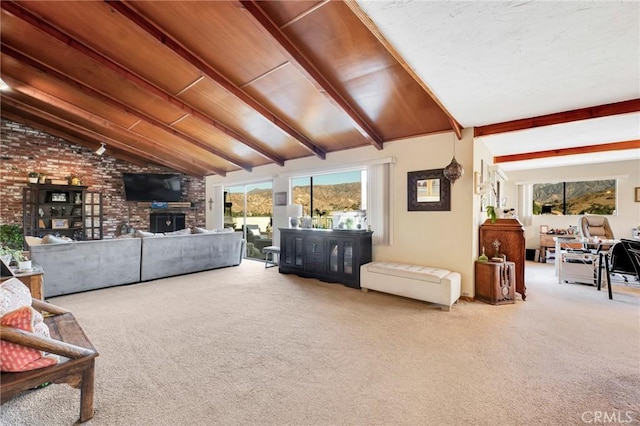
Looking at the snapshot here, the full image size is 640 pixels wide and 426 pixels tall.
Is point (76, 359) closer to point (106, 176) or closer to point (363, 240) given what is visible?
point (363, 240)

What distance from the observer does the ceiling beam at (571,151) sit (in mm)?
4590

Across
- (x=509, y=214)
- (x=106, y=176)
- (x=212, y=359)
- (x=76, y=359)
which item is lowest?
(x=212, y=359)

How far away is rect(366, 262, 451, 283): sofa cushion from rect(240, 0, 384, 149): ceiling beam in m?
2.03

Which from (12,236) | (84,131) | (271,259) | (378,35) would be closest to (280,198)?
(271,259)

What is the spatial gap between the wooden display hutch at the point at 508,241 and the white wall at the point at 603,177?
171 inches

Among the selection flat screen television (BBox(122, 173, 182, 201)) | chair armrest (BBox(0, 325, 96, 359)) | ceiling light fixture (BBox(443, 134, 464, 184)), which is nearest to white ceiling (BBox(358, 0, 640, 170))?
ceiling light fixture (BBox(443, 134, 464, 184))

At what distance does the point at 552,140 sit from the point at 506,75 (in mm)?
2932

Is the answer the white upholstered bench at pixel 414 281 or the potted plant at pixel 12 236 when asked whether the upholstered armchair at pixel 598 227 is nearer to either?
the white upholstered bench at pixel 414 281

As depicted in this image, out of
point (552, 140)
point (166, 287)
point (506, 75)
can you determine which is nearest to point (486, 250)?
point (552, 140)

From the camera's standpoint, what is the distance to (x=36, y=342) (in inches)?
55.7

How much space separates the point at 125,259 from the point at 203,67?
3.28m

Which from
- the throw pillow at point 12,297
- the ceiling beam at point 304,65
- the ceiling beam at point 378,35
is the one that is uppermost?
the ceiling beam at point 304,65

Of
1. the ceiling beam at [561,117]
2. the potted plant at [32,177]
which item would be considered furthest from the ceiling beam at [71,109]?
the ceiling beam at [561,117]

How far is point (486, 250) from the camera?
4.12 m
